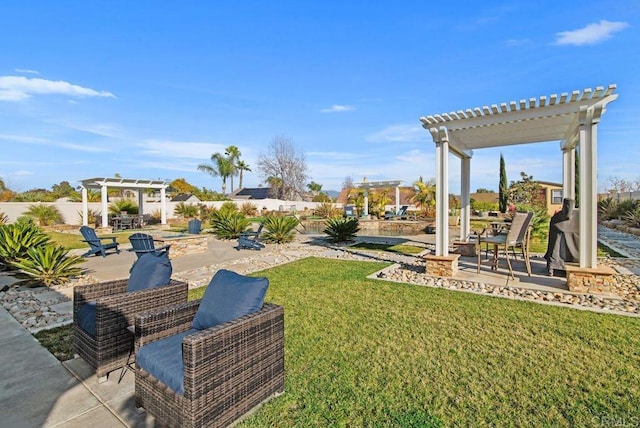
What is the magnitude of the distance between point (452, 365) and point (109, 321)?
296 centimetres

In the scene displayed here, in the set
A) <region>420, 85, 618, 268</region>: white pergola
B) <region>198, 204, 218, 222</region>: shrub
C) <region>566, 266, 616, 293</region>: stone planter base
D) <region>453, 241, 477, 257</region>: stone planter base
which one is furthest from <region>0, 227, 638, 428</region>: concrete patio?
<region>198, 204, 218, 222</region>: shrub

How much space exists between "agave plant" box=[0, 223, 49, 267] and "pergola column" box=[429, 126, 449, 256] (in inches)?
340

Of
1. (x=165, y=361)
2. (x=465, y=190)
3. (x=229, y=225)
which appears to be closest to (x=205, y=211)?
(x=229, y=225)

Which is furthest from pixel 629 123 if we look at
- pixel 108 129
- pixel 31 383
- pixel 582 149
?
pixel 108 129

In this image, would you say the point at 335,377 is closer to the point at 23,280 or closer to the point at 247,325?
the point at 247,325

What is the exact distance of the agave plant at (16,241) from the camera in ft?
22.3

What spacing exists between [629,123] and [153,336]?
66.2ft

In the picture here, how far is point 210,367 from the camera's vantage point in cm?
197

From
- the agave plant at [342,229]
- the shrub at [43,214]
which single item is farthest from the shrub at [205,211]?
the agave plant at [342,229]

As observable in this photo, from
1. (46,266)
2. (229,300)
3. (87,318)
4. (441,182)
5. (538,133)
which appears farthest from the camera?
(538,133)

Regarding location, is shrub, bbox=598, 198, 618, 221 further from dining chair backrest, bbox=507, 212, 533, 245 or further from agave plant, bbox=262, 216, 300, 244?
agave plant, bbox=262, 216, 300, 244

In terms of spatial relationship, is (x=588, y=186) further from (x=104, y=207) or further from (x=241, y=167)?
(x=241, y=167)

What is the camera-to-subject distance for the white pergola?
17.0 feet

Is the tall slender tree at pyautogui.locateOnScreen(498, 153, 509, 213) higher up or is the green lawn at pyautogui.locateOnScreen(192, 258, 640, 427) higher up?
the tall slender tree at pyautogui.locateOnScreen(498, 153, 509, 213)
